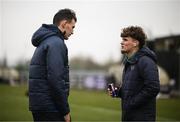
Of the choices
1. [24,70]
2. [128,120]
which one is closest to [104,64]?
[24,70]

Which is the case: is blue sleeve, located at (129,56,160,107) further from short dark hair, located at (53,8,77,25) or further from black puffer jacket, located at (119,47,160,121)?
short dark hair, located at (53,8,77,25)

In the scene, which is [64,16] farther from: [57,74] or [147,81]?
[147,81]

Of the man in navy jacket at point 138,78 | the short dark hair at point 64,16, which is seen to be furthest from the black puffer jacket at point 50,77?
the man in navy jacket at point 138,78

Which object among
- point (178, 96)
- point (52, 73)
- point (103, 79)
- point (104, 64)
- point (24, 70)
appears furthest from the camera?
point (104, 64)

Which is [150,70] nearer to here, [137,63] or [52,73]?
[137,63]

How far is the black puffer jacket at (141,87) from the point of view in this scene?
4.71m

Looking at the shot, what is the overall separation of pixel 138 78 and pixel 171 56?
17.9 metres

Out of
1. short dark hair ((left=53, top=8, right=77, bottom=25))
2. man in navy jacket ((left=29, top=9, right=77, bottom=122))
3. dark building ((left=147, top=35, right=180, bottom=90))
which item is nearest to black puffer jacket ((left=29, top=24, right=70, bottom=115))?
man in navy jacket ((left=29, top=9, right=77, bottom=122))

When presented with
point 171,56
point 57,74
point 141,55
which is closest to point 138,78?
point 141,55

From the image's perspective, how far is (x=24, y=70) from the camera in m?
32.9

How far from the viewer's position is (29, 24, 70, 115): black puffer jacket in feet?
15.1

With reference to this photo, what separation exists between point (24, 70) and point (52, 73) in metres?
28.5

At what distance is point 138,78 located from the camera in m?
4.78

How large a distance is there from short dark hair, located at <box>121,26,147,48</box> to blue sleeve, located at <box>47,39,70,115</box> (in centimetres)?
66
